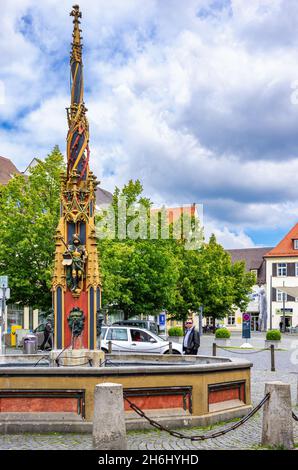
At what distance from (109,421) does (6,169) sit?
47.9 meters

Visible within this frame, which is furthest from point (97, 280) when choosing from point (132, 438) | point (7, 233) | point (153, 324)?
point (153, 324)

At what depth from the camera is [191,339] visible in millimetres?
14969

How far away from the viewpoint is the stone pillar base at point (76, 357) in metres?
12.8

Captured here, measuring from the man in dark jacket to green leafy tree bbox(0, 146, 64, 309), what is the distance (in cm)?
1547

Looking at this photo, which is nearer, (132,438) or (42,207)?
(132,438)

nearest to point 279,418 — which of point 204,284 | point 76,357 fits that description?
point 76,357

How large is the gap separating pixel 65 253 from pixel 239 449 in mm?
6093

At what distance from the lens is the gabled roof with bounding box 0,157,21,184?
51037 millimetres

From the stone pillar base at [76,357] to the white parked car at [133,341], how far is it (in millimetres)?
10941

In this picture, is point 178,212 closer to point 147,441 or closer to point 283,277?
point 283,277

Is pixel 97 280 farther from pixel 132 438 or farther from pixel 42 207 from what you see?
pixel 42 207

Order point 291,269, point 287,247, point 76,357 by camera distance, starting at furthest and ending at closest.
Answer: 1. point 287,247
2. point 291,269
3. point 76,357
